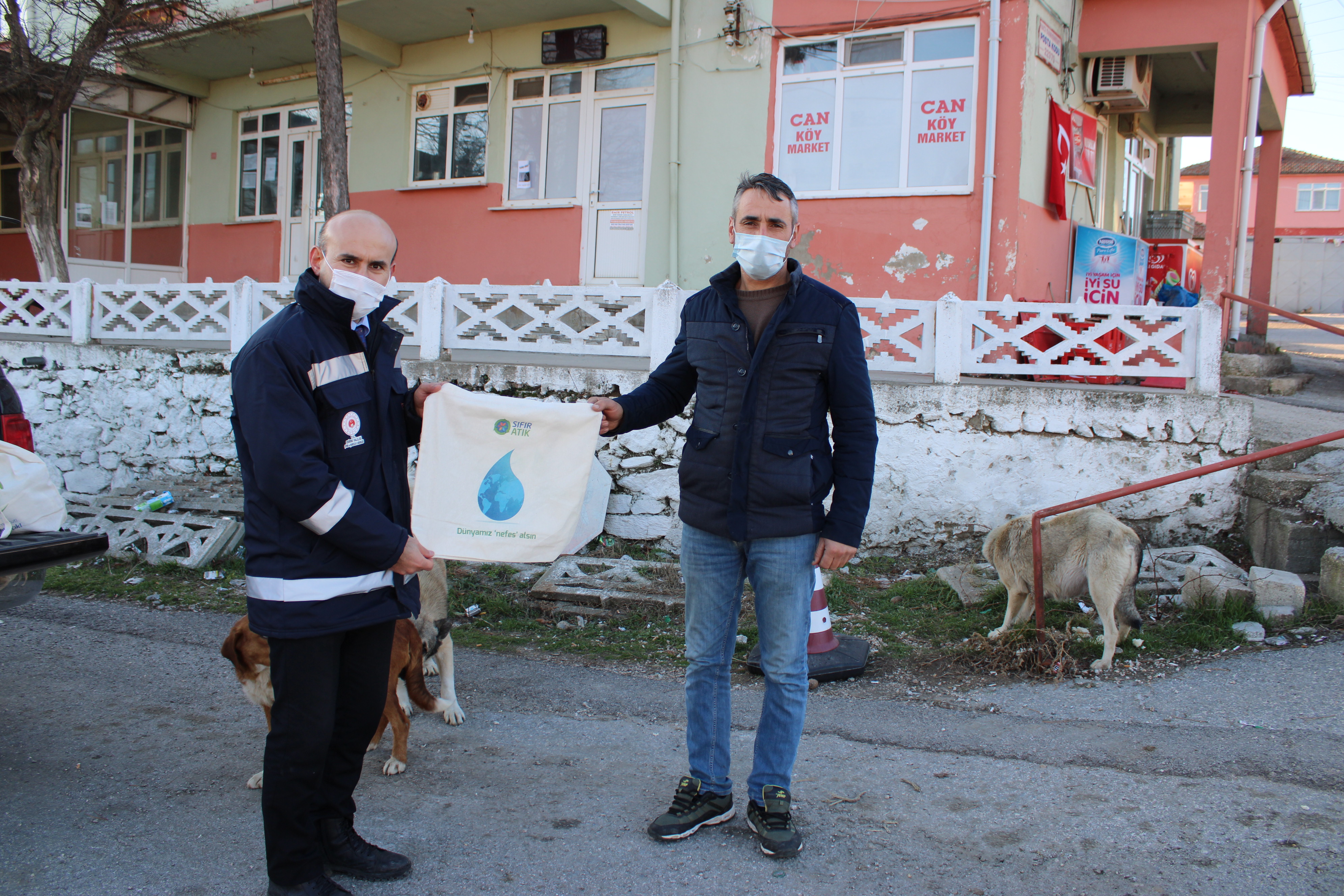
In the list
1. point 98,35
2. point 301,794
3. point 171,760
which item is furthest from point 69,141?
point 301,794

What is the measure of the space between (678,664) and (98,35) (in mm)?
10935

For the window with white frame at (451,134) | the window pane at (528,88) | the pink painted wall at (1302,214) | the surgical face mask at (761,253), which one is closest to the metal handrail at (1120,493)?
the surgical face mask at (761,253)

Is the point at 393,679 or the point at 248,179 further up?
the point at 248,179

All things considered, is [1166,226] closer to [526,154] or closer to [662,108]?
[662,108]

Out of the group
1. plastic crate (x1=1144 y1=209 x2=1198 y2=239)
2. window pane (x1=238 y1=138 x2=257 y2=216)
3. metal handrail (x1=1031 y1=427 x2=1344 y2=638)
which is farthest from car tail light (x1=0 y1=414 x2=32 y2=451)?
plastic crate (x1=1144 y1=209 x2=1198 y2=239)

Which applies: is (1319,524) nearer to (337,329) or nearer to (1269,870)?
(1269,870)

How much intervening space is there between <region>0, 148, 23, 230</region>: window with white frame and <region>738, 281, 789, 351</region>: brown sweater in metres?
19.2

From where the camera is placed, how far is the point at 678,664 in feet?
16.2

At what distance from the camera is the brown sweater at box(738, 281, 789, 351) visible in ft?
9.75

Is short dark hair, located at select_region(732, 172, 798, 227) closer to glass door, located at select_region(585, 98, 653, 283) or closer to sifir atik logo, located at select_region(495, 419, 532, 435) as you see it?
sifir atik logo, located at select_region(495, 419, 532, 435)

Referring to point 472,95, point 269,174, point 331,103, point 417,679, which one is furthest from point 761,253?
point 269,174

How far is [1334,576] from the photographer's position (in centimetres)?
533

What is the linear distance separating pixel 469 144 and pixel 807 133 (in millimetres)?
4652

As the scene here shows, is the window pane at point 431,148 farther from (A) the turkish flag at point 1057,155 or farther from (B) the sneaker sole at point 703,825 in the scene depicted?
(B) the sneaker sole at point 703,825
